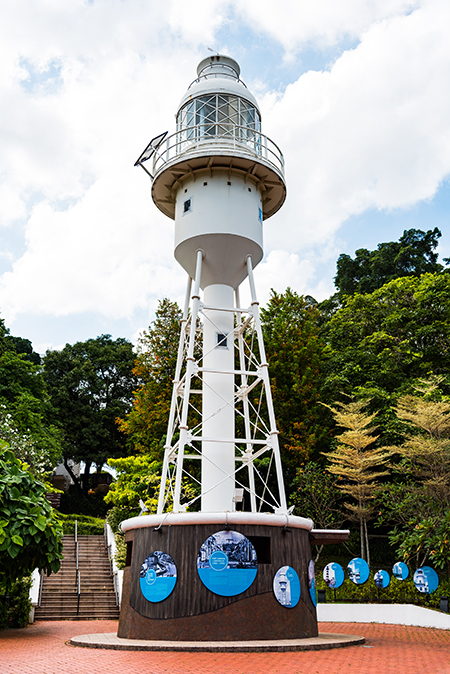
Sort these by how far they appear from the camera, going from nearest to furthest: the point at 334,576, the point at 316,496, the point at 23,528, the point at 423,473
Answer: the point at 23,528, the point at 334,576, the point at 423,473, the point at 316,496

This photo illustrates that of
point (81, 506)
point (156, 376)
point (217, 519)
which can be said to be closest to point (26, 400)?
point (156, 376)

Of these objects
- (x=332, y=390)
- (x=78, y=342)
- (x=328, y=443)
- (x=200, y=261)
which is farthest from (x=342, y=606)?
(x=78, y=342)

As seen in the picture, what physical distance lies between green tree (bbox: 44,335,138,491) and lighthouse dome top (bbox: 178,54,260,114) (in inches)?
1113

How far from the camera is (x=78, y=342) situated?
47.6 metres

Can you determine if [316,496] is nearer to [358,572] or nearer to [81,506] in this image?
[358,572]

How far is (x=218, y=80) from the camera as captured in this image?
1844 centimetres

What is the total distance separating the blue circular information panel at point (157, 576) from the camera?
40.3 ft

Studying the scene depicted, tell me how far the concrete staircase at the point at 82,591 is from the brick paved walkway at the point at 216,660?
713cm

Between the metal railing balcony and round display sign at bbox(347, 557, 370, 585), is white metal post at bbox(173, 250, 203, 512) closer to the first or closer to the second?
the metal railing balcony

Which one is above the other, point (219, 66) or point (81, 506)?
point (219, 66)

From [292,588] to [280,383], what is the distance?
17674 mm

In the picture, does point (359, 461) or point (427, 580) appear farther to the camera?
point (359, 461)

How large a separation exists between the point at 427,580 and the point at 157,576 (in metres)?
12.7

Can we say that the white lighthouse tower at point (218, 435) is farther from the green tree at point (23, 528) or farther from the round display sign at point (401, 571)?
the round display sign at point (401, 571)
